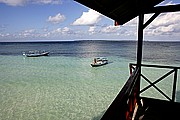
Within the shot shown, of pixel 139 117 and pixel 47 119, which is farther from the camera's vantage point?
pixel 47 119

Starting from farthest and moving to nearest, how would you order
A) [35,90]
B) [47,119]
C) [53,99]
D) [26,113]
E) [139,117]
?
[35,90]
[53,99]
[26,113]
[47,119]
[139,117]

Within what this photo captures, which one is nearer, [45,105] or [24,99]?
[45,105]

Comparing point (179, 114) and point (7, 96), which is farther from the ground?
point (179, 114)

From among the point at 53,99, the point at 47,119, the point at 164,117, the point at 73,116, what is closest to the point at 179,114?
the point at 164,117

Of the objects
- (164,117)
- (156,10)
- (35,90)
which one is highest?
(156,10)

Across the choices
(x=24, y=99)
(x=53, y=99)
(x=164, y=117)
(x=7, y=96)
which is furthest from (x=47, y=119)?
(x=164, y=117)

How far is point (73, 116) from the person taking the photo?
8.41 m

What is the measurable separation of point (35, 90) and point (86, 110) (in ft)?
19.0

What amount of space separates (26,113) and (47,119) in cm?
140

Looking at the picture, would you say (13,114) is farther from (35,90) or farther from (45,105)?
(35,90)

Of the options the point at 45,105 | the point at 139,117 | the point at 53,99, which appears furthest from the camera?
the point at 53,99

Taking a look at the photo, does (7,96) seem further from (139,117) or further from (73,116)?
(139,117)

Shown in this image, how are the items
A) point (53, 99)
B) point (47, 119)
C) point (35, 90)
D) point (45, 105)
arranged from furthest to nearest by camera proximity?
1. point (35, 90)
2. point (53, 99)
3. point (45, 105)
4. point (47, 119)

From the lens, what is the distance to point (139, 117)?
4.17 meters
